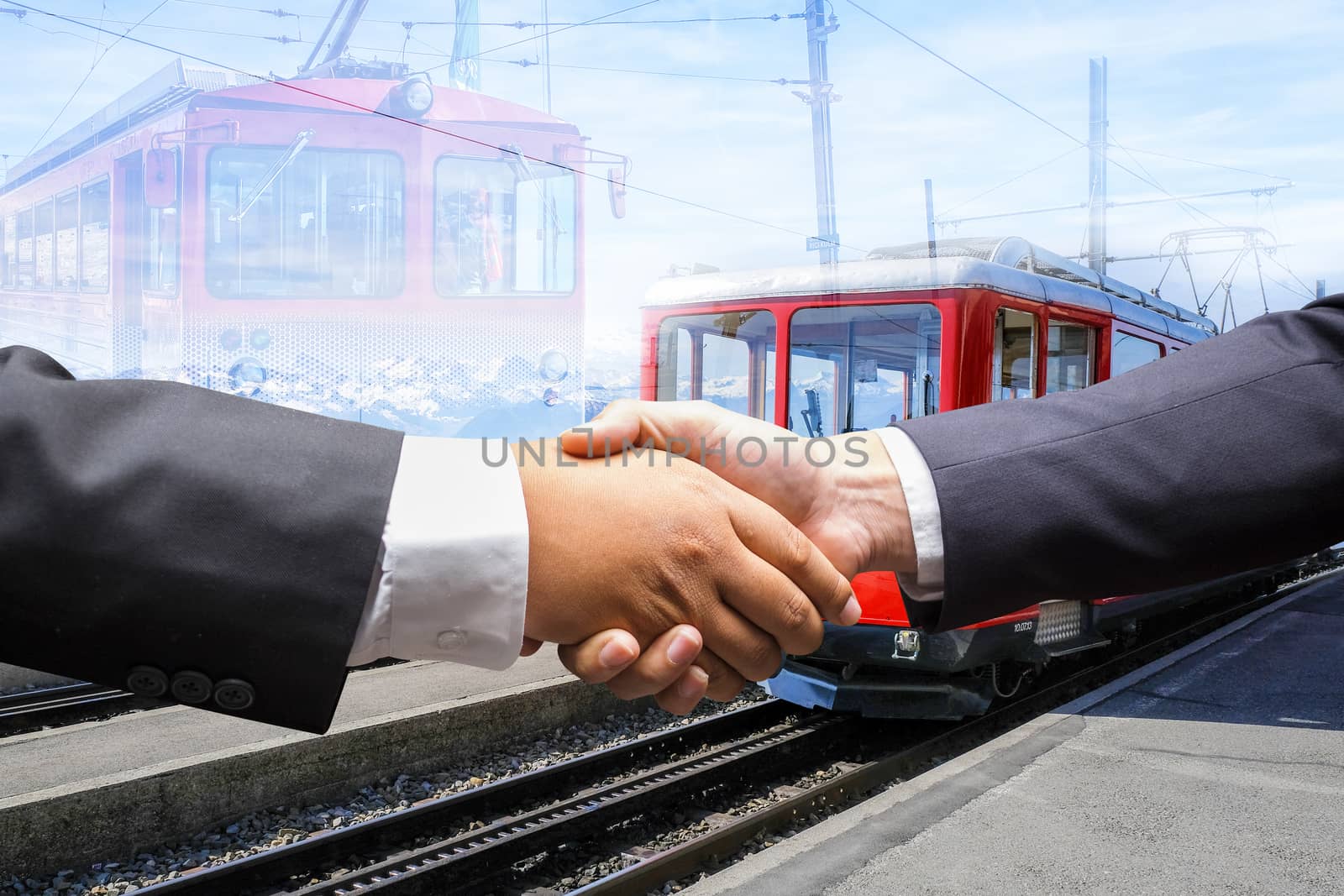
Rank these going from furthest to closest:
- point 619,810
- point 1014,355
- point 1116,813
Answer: point 1014,355 < point 619,810 < point 1116,813

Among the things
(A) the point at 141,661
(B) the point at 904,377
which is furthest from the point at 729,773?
(A) the point at 141,661

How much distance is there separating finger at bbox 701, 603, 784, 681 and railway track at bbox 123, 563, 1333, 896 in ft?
7.89

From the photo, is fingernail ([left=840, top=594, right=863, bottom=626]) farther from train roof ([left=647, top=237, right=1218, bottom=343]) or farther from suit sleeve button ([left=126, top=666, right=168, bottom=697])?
train roof ([left=647, top=237, right=1218, bottom=343])

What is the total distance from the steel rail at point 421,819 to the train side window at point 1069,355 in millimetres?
3316

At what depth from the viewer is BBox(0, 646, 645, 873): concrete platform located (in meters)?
4.46

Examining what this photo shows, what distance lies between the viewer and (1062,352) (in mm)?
7098

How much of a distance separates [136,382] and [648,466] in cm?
99

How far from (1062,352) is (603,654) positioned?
6.08 metres

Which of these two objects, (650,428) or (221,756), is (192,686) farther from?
(221,756)

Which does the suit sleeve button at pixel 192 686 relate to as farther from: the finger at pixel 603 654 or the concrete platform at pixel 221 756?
the concrete platform at pixel 221 756

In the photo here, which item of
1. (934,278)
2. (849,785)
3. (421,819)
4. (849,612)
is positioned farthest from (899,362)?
(849,612)

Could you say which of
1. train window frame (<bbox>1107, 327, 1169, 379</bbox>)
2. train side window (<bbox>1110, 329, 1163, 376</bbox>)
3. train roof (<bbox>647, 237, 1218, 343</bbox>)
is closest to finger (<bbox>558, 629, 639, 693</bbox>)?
train roof (<bbox>647, 237, 1218, 343</bbox>)

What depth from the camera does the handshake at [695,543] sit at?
74.4 inches

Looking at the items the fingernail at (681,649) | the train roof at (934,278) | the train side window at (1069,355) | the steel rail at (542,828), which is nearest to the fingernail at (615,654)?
the fingernail at (681,649)
